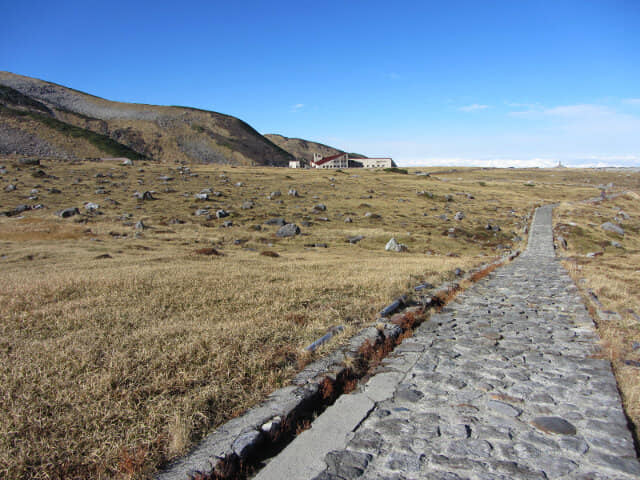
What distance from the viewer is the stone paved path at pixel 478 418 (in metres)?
3.78

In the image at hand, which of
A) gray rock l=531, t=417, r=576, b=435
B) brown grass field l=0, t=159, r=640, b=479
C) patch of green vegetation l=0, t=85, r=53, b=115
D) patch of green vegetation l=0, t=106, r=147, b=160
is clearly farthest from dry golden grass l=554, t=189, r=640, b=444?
patch of green vegetation l=0, t=85, r=53, b=115

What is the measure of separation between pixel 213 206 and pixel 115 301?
3287 cm

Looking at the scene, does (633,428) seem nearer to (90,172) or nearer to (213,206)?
(213,206)

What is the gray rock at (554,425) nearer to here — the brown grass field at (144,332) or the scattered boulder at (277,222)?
the brown grass field at (144,332)

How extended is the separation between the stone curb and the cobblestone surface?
1.66ft

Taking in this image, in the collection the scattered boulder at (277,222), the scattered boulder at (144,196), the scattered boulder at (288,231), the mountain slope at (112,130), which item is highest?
the mountain slope at (112,130)

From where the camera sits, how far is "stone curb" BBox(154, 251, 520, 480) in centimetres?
376

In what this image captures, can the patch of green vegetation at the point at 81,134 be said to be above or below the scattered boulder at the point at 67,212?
above

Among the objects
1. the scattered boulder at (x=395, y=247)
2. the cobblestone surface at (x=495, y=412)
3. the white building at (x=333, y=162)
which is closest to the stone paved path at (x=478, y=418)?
the cobblestone surface at (x=495, y=412)

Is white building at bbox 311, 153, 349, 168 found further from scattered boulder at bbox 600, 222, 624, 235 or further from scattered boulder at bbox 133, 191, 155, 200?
scattered boulder at bbox 600, 222, 624, 235

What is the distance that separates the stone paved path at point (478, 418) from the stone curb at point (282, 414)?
0.81 feet

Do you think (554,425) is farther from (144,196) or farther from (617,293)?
(144,196)

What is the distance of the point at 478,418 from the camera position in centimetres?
472

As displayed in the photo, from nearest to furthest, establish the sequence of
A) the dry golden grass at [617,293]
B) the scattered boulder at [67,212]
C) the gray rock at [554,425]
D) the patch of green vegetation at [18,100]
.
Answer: the gray rock at [554,425], the dry golden grass at [617,293], the scattered boulder at [67,212], the patch of green vegetation at [18,100]
